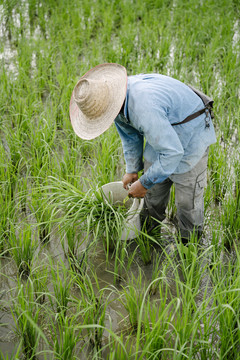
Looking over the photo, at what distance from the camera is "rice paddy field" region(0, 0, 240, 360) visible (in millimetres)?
1717

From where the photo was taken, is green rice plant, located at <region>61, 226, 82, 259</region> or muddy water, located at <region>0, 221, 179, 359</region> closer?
muddy water, located at <region>0, 221, 179, 359</region>

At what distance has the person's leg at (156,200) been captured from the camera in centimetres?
231

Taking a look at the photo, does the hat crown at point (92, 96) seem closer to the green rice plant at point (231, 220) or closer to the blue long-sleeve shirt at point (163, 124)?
the blue long-sleeve shirt at point (163, 124)

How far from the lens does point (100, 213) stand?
2312 millimetres

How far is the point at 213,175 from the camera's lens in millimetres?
2768

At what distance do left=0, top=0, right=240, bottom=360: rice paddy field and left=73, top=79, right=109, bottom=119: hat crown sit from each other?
22.3 inches

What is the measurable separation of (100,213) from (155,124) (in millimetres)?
793

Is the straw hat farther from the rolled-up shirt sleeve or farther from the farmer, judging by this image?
the rolled-up shirt sleeve

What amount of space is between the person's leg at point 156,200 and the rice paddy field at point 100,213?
0.13 m

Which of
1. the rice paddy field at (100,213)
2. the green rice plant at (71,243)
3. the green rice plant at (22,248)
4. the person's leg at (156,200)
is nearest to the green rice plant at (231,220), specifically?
A: the rice paddy field at (100,213)

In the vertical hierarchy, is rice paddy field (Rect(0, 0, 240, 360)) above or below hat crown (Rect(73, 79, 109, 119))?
below

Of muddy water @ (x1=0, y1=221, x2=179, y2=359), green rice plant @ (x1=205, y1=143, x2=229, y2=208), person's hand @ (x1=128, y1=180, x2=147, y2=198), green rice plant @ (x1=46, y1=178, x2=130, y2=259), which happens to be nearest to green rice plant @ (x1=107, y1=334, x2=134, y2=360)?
muddy water @ (x1=0, y1=221, x2=179, y2=359)

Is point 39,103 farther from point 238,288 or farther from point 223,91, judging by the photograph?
point 238,288

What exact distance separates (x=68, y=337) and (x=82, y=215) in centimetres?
85
